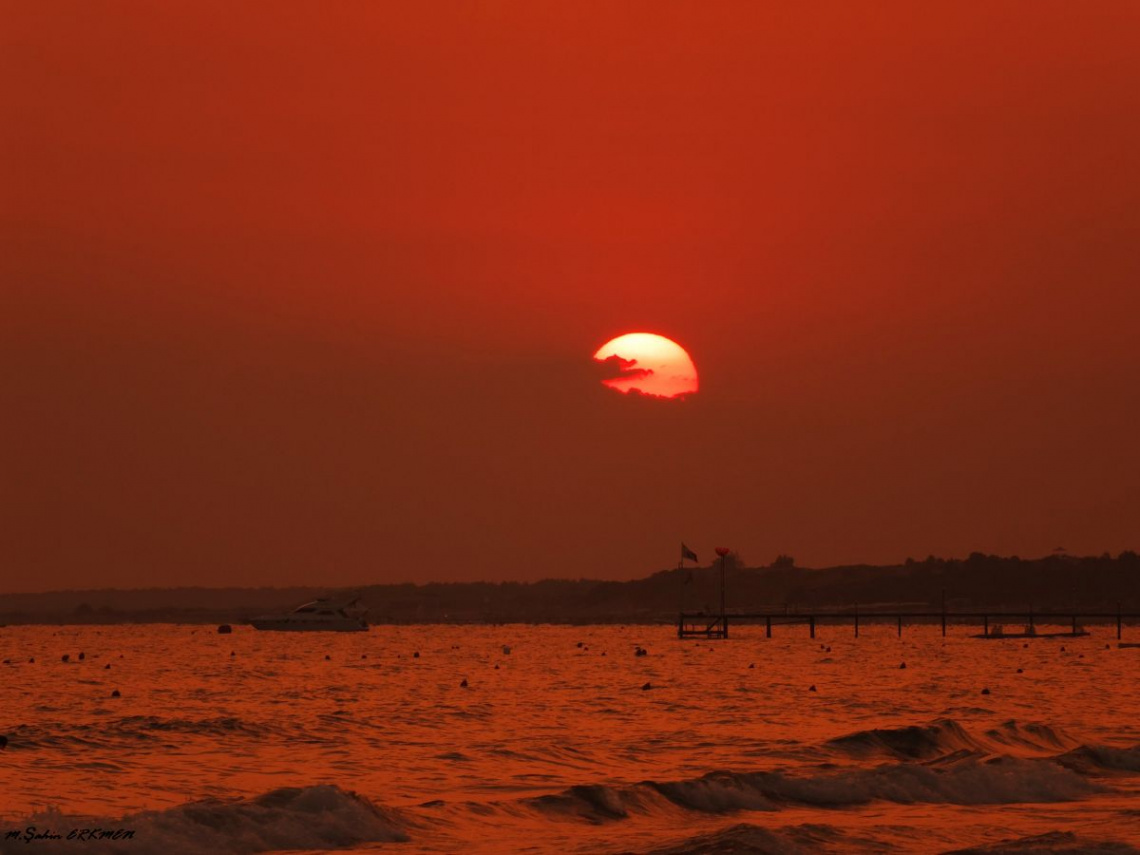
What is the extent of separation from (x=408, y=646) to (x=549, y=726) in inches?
3949

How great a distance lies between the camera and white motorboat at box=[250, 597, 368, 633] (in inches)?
7377

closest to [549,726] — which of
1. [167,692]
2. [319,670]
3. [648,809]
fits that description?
[648,809]

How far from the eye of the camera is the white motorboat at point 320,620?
187m

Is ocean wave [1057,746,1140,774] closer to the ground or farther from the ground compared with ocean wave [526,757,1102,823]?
farther from the ground

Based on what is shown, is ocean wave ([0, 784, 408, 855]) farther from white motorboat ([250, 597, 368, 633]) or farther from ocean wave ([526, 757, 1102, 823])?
white motorboat ([250, 597, 368, 633])

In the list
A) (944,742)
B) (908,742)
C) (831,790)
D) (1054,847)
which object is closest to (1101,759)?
(944,742)

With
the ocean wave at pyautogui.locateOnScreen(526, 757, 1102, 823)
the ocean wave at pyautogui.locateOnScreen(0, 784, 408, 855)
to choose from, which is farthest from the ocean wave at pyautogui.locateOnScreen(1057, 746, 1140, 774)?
the ocean wave at pyautogui.locateOnScreen(0, 784, 408, 855)

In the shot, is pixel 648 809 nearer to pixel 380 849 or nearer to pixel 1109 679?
pixel 380 849

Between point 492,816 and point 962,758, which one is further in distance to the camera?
point 962,758

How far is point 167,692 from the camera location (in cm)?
7094

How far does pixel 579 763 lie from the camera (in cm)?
3972

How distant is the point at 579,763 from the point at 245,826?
13539mm

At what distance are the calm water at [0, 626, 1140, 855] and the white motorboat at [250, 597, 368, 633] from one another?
106889 mm

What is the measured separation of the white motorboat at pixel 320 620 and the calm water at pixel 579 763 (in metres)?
107
